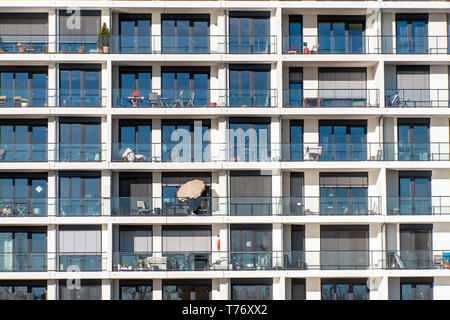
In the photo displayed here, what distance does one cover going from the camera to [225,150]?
35969mm

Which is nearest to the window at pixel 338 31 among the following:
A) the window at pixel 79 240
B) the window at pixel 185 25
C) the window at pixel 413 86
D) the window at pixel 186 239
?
the window at pixel 413 86

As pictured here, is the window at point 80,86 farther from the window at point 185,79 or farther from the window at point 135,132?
the window at point 185,79

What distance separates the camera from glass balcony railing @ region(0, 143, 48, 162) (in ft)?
117

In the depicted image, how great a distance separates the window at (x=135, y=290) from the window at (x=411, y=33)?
15627 millimetres

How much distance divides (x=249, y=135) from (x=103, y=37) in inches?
312

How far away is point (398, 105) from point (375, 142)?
6.52ft

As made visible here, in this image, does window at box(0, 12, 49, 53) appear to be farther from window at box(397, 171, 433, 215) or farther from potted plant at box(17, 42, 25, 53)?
window at box(397, 171, 433, 215)

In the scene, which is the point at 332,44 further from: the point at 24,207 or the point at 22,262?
the point at 22,262

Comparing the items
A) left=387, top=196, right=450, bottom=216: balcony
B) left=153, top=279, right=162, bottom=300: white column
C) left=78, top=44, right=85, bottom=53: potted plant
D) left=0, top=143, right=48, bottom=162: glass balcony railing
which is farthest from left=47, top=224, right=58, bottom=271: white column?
left=387, top=196, right=450, bottom=216: balcony

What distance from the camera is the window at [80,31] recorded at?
36.2 metres

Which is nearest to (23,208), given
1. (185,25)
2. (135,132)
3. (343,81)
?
(135,132)

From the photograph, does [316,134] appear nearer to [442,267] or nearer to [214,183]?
[214,183]

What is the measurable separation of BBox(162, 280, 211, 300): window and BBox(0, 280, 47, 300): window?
5.39 m
